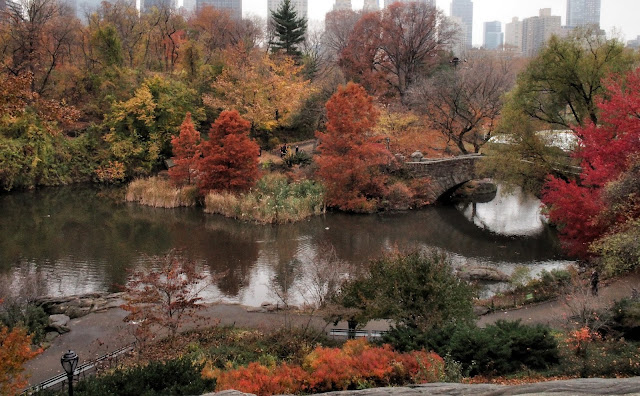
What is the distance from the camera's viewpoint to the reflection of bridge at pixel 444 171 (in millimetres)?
30359

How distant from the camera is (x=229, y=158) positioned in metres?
28.9

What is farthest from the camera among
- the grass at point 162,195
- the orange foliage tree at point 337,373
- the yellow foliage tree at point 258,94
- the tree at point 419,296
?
the yellow foliage tree at point 258,94

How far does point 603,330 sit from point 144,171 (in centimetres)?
3024

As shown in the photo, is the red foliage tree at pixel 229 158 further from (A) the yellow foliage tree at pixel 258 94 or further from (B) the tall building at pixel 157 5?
(B) the tall building at pixel 157 5

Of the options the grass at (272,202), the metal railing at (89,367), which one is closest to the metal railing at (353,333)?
the metal railing at (89,367)

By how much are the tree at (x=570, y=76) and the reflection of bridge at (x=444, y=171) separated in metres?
5.45

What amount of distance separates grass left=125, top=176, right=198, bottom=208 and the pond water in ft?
2.14

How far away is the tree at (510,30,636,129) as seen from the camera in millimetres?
23391

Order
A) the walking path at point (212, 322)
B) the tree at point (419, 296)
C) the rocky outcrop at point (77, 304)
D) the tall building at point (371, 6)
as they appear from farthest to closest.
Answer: the tall building at point (371, 6) → the rocky outcrop at point (77, 304) → the walking path at point (212, 322) → the tree at point (419, 296)

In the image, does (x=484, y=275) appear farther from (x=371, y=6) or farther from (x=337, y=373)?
(x=371, y=6)

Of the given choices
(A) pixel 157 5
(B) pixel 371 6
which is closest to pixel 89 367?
(A) pixel 157 5

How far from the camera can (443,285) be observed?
11.6m

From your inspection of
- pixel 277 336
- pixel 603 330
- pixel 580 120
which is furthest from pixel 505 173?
pixel 277 336

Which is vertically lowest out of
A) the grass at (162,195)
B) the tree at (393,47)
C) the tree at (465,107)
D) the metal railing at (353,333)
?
the metal railing at (353,333)
